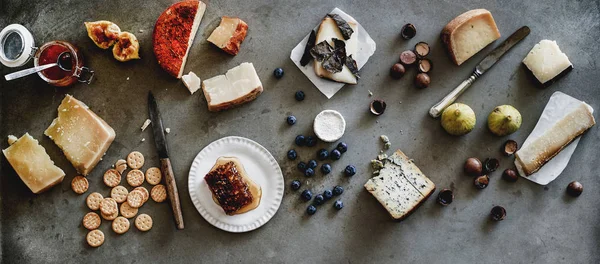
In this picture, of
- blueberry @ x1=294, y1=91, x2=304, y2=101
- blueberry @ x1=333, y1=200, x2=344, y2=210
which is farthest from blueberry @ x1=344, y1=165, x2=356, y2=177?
blueberry @ x1=294, y1=91, x2=304, y2=101

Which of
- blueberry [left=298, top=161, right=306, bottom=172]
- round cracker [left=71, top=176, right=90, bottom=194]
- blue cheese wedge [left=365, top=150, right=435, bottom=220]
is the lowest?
blue cheese wedge [left=365, top=150, right=435, bottom=220]

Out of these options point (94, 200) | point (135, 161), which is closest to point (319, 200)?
point (135, 161)

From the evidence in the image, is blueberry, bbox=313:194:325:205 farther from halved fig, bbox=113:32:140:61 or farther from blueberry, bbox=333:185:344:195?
halved fig, bbox=113:32:140:61

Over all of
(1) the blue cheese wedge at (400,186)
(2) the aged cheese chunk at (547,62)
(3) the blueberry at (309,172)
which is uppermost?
(3) the blueberry at (309,172)

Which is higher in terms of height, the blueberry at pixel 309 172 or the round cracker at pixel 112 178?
the round cracker at pixel 112 178

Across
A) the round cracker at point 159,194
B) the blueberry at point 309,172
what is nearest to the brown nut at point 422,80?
the blueberry at point 309,172

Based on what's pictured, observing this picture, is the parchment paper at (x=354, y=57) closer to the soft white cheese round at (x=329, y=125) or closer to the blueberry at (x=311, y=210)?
the soft white cheese round at (x=329, y=125)

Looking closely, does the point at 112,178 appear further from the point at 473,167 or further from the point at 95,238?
the point at 473,167
